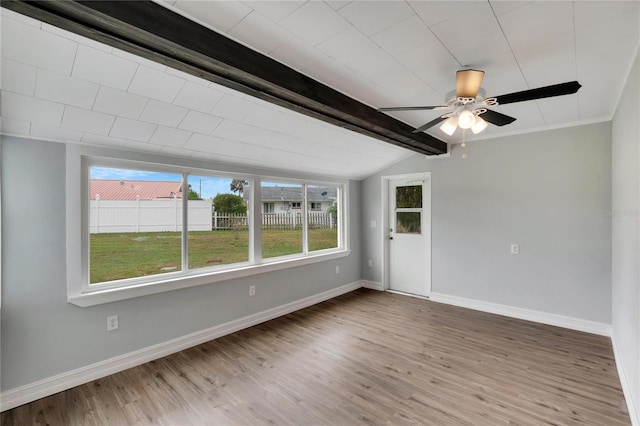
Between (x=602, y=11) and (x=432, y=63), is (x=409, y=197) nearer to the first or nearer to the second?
(x=432, y=63)

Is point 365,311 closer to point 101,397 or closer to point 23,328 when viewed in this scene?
point 101,397

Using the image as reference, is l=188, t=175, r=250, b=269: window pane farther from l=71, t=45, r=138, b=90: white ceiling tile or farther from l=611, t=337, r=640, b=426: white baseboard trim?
l=611, t=337, r=640, b=426: white baseboard trim

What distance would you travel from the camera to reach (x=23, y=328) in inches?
88.6

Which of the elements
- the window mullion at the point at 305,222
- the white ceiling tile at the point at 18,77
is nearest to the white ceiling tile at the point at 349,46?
the white ceiling tile at the point at 18,77

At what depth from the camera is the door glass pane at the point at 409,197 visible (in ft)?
16.3

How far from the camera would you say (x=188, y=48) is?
1554 mm

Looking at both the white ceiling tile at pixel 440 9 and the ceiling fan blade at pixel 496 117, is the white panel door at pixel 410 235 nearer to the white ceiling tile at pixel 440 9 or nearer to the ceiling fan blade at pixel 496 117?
the ceiling fan blade at pixel 496 117

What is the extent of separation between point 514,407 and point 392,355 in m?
1.05

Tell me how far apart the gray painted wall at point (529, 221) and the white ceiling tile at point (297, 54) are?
126 inches

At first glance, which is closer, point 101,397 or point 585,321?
point 101,397

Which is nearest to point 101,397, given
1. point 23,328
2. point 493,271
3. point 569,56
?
point 23,328

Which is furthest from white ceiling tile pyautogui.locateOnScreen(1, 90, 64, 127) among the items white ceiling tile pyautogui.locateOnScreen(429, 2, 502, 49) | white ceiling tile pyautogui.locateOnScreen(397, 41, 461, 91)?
white ceiling tile pyautogui.locateOnScreen(429, 2, 502, 49)

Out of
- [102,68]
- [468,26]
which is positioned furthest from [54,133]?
[468,26]

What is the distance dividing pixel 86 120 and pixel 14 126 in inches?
18.0
